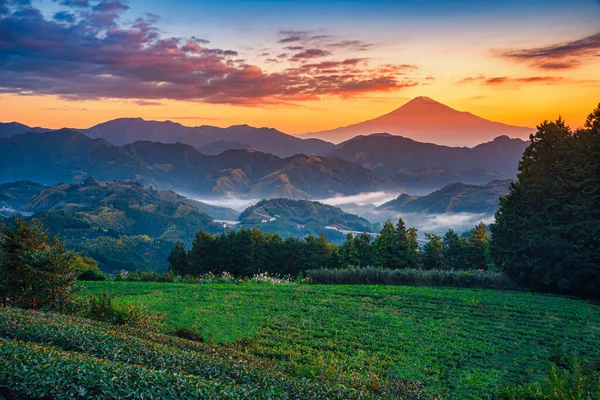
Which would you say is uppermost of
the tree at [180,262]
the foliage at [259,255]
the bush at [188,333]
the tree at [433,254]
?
the bush at [188,333]

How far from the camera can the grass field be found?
11.0 m

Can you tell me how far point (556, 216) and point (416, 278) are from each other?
24.8ft

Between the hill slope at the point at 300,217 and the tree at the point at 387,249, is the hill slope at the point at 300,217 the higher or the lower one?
the lower one

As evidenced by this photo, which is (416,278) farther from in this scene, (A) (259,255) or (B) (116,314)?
(A) (259,255)

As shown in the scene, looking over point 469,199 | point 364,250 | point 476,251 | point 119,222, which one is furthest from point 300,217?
point 476,251

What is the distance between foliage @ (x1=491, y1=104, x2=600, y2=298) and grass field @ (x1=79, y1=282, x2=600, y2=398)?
187 cm

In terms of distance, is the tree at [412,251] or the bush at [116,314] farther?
the tree at [412,251]

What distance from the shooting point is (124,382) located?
5.88m

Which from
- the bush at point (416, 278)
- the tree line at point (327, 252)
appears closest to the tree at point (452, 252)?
the tree line at point (327, 252)

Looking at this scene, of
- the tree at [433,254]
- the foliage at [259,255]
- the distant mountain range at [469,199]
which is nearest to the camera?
the tree at [433,254]

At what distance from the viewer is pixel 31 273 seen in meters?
14.3

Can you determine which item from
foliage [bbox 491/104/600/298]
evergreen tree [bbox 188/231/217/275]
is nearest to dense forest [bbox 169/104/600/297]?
foliage [bbox 491/104/600/298]

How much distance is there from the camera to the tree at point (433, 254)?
35156 mm

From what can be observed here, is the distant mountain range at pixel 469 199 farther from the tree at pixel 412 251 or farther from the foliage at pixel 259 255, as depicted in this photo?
the tree at pixel 412 251
